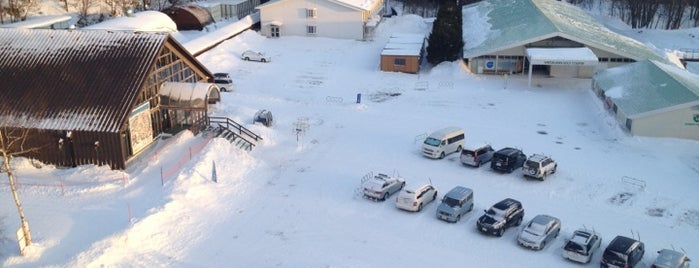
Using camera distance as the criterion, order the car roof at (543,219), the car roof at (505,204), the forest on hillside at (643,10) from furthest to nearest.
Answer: the forest on hillside at (643,10)
the car roof at (505,204)
the car roof at (543,219)

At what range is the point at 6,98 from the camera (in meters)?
28.3

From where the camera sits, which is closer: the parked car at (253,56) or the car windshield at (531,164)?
the car windshield at (531,164)

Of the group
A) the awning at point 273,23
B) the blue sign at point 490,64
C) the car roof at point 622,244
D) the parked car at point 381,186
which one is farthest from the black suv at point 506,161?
the awning at point 273,23

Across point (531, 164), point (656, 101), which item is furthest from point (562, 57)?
point (531, 164)

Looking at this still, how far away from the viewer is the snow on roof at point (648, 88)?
1391 inches

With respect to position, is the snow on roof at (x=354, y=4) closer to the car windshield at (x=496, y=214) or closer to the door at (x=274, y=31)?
the door at (x=274, y=31)

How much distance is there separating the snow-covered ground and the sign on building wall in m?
0.65

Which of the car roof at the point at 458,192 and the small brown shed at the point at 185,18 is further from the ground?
the small brown shed at the point at 185,18

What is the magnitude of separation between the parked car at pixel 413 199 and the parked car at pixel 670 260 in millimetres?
8720

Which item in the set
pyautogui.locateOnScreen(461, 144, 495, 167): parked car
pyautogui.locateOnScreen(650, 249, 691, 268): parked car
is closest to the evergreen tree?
pyautogui.locateOnScreen(461, 144, 495, 167): parked car

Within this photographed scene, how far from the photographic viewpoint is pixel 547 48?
4978 centimetres

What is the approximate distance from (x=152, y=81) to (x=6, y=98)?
6.10 meters

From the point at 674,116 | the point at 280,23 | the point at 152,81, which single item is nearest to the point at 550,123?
the point at 674,116

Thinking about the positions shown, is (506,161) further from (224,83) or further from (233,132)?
(224,83)
